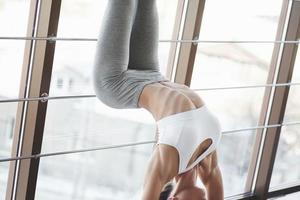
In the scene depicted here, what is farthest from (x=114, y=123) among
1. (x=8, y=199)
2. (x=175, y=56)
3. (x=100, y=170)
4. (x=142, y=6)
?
(x=142, y=6)

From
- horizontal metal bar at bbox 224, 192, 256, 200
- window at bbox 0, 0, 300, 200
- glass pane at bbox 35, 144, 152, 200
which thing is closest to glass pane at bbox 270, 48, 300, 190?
window at bbox 0, 0, 300, 200

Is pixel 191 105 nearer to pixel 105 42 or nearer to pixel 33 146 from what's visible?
pixel 105 42

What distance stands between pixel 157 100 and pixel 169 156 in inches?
7.3

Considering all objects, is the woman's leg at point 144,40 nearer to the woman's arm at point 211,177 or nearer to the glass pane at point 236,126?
the woman's arm at point 211,177

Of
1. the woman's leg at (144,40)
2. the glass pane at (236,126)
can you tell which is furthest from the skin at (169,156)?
the glass pane at (236,126)

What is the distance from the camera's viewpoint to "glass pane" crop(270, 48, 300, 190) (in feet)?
10.2

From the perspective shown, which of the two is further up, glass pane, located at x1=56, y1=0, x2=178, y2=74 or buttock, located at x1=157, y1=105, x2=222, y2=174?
glass pane, located at x1=56, y1=0, x2=178, y2=74

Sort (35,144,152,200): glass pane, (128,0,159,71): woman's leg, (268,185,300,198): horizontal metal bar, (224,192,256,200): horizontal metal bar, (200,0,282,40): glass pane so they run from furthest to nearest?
(268,185,300,198): horizontal metal bar → (224,192,256,200): horizontal metal bar → (200,0,282,40): glass pane → (35,144,152,200): glass pane → (128,0,159,71): woman's leg

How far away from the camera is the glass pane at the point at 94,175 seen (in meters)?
2.25

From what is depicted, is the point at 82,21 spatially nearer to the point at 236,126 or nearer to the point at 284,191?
the point at 236,126

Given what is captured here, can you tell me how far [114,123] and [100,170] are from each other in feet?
0.69

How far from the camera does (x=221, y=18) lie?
2.60m

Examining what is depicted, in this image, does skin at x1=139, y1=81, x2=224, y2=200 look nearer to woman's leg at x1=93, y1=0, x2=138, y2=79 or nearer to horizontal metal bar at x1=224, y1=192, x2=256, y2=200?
woman's leg at x1=93, y1=0, x2=138, y2=79

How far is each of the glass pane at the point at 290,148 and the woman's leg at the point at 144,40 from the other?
4.74 feet
